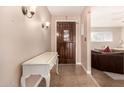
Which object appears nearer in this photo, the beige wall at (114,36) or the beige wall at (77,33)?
the beige wall at (77,33)

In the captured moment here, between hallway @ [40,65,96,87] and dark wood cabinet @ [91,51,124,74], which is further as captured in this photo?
dark wood cabinet @ [91,51,124,74]

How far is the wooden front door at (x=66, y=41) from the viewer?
8500mm

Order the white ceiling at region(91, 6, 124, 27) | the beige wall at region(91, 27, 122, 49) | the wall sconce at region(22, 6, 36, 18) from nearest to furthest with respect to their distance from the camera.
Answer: the wall sconce at region(22, 6, 36, 18) → the white ceiling at region(91, 6, 124, 27) → the beige wall at region(91, 27, 122, 49)

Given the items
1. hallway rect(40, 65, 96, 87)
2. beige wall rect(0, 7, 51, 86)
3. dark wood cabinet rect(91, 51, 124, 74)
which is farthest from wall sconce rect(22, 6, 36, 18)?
dark wood cabinet rect(91, 51, 124, 74)

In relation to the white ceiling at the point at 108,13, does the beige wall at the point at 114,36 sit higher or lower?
lower

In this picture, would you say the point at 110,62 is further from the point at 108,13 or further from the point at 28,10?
the point at 28,10

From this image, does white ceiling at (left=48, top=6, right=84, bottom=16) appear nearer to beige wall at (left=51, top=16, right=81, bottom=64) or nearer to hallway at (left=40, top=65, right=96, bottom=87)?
beige wall at (left=51, top=16, right=81, bottom=64)

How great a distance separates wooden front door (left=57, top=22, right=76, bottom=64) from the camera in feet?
27.9

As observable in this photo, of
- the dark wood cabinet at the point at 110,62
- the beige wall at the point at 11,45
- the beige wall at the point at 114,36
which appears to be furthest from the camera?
the beige wall at the point at 114,36

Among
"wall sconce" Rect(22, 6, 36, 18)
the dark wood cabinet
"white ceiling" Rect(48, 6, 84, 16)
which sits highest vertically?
"white ceiling" Rect(48, 6, 84, 16)

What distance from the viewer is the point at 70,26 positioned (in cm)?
853

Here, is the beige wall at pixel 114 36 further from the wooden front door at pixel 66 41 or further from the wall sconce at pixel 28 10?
the wall sconce at pixel 28 10

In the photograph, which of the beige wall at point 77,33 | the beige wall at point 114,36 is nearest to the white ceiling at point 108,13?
the beige wall at point 77,33
